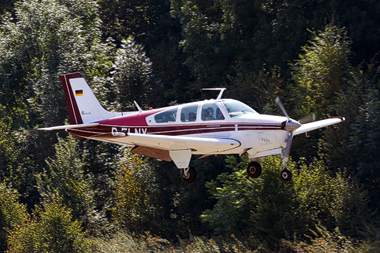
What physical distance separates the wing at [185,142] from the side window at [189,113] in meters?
0.83

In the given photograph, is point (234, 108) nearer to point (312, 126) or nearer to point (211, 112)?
point (211, 112)

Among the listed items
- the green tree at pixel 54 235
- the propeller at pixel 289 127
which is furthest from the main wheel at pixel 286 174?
the green tree at pixel 54 235

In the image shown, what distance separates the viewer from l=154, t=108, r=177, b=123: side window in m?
17.6

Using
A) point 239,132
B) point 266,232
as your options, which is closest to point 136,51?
point 266,232

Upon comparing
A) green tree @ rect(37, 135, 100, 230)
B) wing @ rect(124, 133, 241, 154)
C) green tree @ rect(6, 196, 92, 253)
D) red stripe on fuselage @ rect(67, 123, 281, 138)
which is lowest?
green tree @ rect(6, 196, 92, 253)

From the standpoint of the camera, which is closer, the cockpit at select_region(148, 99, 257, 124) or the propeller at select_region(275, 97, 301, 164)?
the propeller at select_region(275, 97, 301, 164)

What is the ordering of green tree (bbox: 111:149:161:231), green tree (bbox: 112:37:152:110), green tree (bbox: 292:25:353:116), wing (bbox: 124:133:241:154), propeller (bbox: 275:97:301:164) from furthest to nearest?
green tree (bbox: 112:37:152:110), green tree (bbox: 111:149:161:231), green tree (bbox: 292:25:353:116), wing (bbox: 124:133:241:154), propeller (bbox: 275:97:301:164)

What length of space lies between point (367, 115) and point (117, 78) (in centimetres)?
1587

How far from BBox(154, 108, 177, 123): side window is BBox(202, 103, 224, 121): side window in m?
0.95

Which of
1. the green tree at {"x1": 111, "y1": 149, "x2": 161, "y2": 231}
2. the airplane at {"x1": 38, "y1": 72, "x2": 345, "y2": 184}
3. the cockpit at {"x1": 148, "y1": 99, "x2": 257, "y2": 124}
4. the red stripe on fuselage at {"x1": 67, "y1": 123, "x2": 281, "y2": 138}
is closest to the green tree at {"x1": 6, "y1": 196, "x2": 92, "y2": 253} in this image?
the green tree at {"x1": 111, "y1": 149, "x2": 161, "y2": 231}

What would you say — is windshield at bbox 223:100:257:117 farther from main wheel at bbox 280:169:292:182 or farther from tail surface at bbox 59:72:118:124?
tail surface at bbox 59:72:118:124

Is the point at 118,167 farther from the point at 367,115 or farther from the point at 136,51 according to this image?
the point at 367,115

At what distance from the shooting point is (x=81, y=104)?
20.7 metres

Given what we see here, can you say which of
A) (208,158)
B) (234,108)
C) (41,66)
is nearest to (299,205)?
(208,158)
